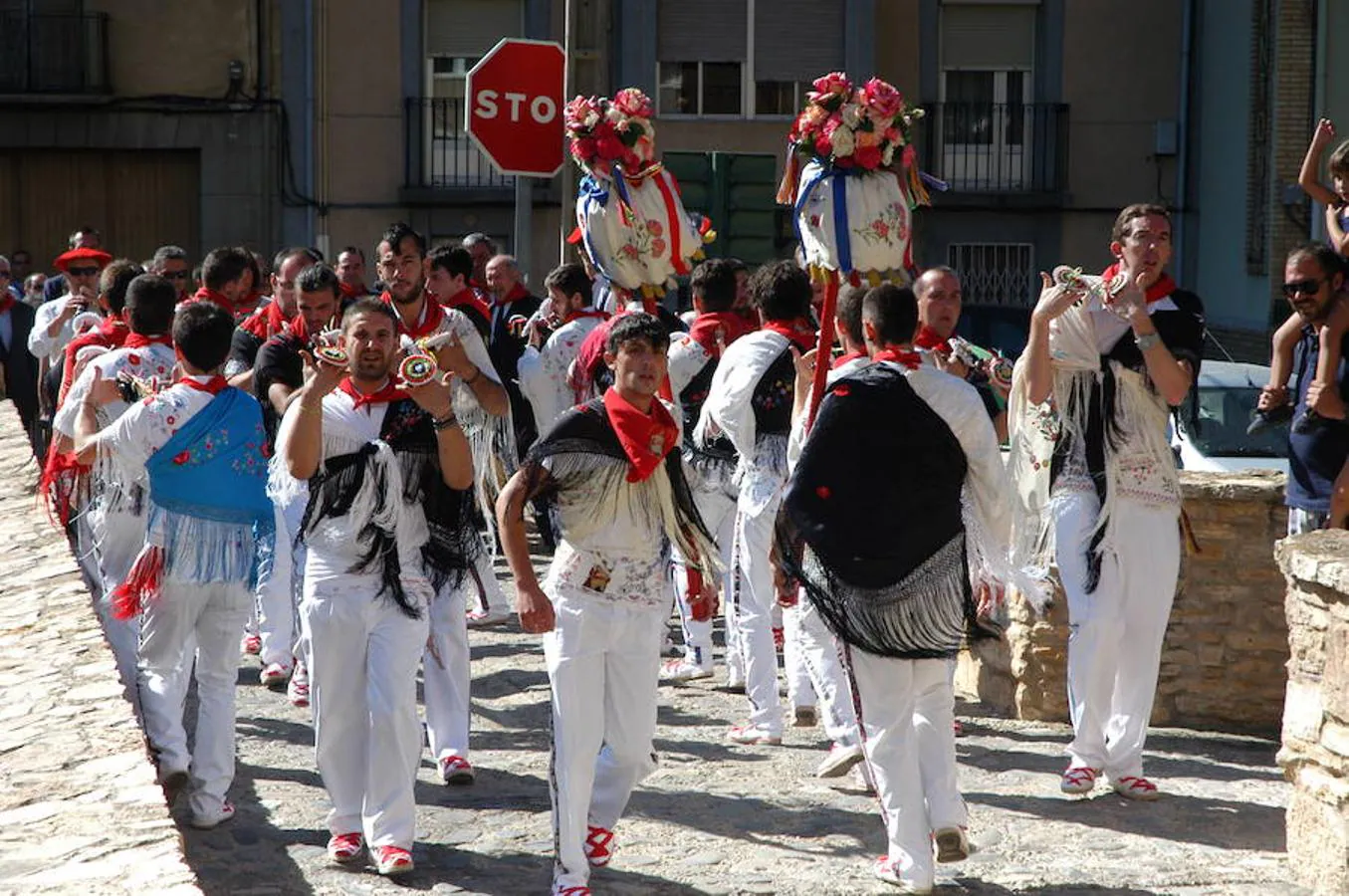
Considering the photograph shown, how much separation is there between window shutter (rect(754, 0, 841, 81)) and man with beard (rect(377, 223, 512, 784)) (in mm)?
17428

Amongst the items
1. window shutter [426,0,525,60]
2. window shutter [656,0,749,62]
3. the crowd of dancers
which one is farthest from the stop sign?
window shutter [426,0,525,60]

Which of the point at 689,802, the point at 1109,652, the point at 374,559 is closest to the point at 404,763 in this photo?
the point at 374,559

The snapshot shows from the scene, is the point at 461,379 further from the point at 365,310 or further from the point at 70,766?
the point at 70,766

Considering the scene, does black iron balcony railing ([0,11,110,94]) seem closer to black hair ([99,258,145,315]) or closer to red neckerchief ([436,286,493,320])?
red neckerchief ([436,286,493,320])

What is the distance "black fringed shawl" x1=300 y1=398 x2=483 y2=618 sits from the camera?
6.23 metres

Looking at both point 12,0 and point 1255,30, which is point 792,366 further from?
point 12,0

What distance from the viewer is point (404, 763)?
6.17 meters

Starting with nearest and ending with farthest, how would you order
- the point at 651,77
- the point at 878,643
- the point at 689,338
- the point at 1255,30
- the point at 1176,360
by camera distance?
the point at 878,643 → the point at 1176,360 → the point at 689,338 → the point at 1255,30 → the point at 651,77

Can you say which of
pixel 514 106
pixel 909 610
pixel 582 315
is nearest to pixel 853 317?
pixel 909 610

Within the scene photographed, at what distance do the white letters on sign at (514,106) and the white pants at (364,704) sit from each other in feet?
17.8

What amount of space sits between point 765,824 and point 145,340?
292 centimetres

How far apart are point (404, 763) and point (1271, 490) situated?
3785 millimetres

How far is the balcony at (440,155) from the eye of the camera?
81.2ft

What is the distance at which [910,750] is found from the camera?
5973 mm
